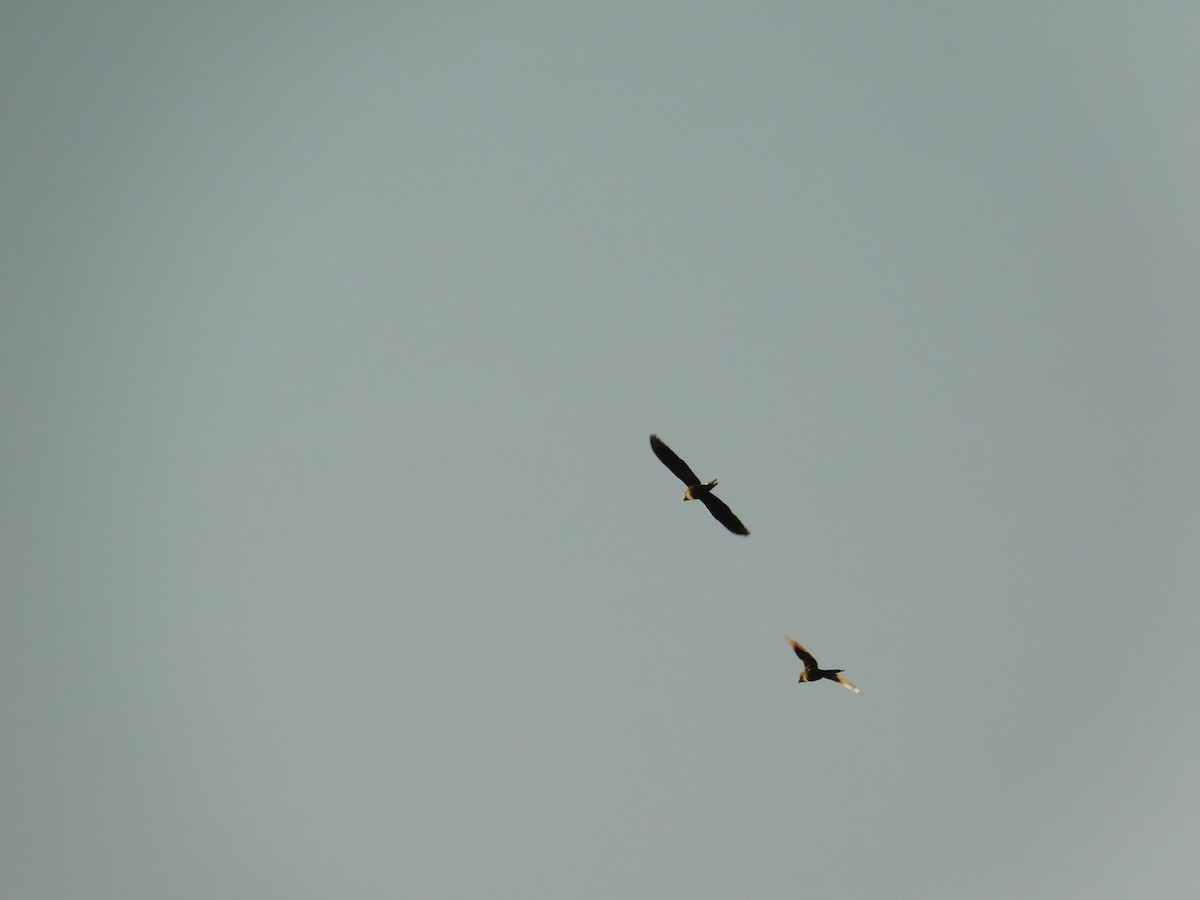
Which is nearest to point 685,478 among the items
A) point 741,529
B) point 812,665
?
point 741,529

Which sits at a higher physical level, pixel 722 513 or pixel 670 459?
pixel 670 459

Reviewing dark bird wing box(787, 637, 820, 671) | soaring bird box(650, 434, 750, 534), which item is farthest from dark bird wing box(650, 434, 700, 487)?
dark bird wing box(787, 637, 820, 671)

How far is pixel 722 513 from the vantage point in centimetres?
3347

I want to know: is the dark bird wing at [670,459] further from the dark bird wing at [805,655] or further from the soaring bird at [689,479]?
the dark bird wing at [805,655]

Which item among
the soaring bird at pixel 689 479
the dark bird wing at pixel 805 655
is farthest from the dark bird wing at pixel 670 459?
the dark bird wing at pixel 805 655

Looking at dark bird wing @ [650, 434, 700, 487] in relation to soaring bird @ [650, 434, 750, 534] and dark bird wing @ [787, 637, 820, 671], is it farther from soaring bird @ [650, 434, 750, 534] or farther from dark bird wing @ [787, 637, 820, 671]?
dark bird wing @ [787, 637, 820, 671]

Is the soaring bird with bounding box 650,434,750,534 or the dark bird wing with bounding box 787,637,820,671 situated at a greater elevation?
the soaring bird with bounding box 650,434,750,534

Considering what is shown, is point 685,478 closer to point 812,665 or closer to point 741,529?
point 741,529

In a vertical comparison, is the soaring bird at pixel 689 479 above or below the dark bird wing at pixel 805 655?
above

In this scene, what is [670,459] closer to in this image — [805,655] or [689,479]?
[689,479]

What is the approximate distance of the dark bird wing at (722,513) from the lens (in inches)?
1305

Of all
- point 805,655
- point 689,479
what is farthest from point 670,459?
point 805,655

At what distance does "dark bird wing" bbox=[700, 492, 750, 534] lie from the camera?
33.2 meters

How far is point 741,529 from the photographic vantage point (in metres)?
33.8
